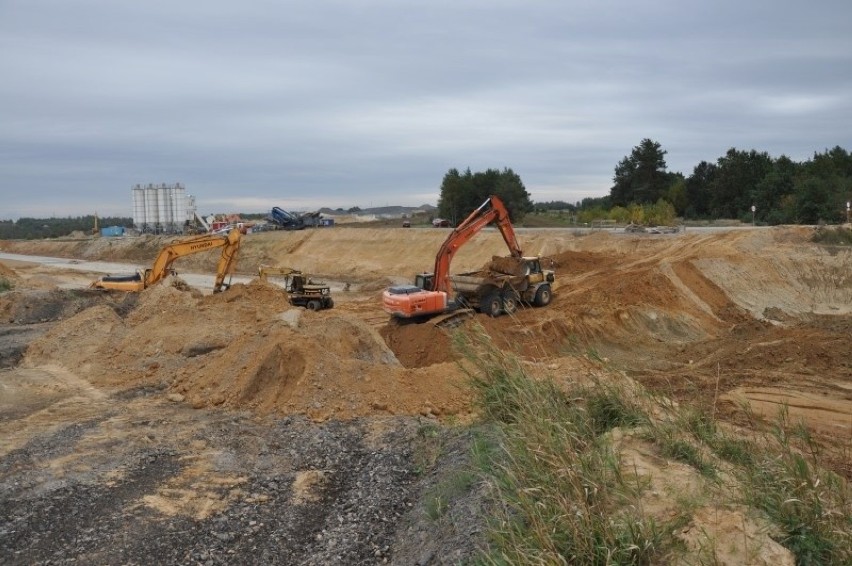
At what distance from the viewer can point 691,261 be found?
2870 cm

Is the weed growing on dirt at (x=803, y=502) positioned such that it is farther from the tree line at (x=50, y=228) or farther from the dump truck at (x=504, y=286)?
the tree line at (x=50, y=228)

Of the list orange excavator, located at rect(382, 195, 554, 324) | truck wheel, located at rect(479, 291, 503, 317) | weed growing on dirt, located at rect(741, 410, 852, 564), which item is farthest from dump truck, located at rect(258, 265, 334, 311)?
weed growing on dirt, located at rect(741, 410, 852, 564)

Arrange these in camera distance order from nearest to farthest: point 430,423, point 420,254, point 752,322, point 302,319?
1. point 430,423
2. point 302,319
3. point 752,322
4. point 420,254

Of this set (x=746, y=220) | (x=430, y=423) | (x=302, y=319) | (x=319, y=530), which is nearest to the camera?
(x=319, y=530)

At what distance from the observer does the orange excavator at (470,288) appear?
69.7ft

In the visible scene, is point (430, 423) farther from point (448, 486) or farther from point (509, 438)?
point (509, 438)

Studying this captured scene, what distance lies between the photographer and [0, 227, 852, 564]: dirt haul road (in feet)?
26.0

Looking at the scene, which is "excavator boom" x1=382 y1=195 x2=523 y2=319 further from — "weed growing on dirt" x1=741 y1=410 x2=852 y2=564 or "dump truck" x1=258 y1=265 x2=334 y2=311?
"weed growing on dirt" x1=741 y1=410 x2=852 y2=564

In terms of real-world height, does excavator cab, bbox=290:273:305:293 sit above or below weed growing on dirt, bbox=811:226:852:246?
below

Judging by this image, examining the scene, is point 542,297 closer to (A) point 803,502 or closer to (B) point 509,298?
(B) point 509,298

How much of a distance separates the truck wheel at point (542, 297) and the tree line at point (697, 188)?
25049 millimetres

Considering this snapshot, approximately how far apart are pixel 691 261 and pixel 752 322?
4627 mm

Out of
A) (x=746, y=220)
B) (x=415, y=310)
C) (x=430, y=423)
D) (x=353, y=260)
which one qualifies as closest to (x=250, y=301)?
(x=415, y=310)

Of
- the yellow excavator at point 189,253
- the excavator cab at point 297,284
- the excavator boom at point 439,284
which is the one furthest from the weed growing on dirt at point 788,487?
the yellow excavator at point 189,253
